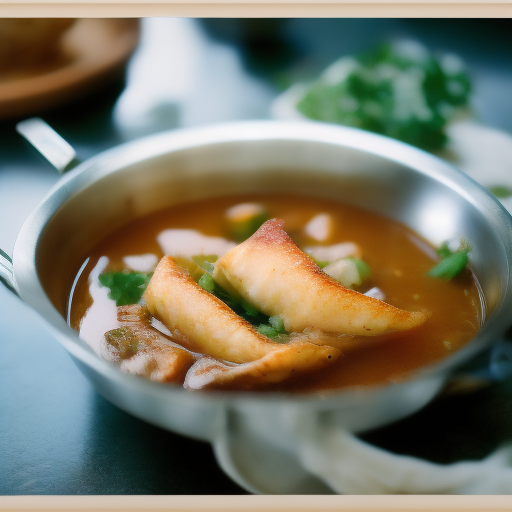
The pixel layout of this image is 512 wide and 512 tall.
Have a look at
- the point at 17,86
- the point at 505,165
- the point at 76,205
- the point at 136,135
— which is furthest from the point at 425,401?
the point at 17,86

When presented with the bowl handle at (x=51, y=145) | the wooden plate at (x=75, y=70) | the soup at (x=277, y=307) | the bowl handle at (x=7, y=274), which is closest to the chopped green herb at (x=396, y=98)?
the soup at (x=277, y=307)

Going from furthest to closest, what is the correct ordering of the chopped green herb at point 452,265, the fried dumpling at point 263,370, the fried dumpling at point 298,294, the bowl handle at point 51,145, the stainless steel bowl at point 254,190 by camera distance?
the bowl handle at point 51,145 < the chopped green herb at point 452,265 < the fried dumpling at point 298,294 < the fried dumpling at point 263,370 < the stainless steel bowl at point 254,190

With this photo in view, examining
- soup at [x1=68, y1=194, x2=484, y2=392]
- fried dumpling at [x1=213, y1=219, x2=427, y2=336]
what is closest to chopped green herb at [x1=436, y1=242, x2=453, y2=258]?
soup at [x1=68, y1=194, x2=484, y2=392]

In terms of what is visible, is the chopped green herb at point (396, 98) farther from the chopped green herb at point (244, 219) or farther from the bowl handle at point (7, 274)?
the bowl handle at point (7, 274)

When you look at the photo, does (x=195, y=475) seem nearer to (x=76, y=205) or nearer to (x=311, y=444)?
(x=311, y=444)

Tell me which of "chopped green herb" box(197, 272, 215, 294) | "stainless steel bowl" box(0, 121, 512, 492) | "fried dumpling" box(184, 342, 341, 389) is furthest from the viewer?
"chopped green herb" box(197, 272, 215, 294)

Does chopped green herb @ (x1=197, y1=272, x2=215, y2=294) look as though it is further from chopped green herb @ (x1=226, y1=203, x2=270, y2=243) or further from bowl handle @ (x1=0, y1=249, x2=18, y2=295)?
bowl handle @ (x1=0, y1=249, x2=18, y2=295)

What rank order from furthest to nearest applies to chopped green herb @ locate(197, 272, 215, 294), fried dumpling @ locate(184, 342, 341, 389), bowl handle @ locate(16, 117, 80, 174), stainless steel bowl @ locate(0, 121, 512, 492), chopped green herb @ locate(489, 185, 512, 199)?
1. chopped green herb @ locate(489, 185, 512, 199)
2. bowl handle @ locate(16, 117, 80, 174)
3. chopped green herb @ locate(197, 272, 215, 294)
4. fried dumpling @ locate(184, 342, 341, 389)
5. stainless steel bowl @ locate(0, 121, 512, 492)
